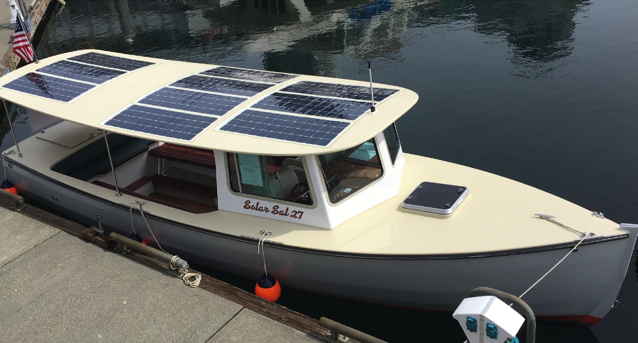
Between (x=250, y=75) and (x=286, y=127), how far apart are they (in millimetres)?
2681

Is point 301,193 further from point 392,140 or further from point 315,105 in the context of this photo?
point 392,140

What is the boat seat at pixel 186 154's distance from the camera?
11.1m

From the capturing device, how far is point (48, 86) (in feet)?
34.6

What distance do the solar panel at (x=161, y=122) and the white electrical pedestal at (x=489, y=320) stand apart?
16.1 feet

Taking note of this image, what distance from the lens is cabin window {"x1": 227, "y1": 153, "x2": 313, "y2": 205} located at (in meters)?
8.47

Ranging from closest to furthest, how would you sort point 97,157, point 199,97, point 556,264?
point 556,264 → point 199,97 → point 97,157

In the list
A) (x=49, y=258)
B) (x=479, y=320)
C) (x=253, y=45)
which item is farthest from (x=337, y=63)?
(x=479, y=320)

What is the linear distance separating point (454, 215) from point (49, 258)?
727cm

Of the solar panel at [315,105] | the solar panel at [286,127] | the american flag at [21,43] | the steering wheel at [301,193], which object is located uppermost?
the american flag at [21,43]

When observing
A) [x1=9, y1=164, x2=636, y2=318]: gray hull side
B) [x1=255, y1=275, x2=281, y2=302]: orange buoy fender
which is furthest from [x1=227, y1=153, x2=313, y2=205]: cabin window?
[x1=255, y1=275, x2=281, y2=302]: orange buoy fender

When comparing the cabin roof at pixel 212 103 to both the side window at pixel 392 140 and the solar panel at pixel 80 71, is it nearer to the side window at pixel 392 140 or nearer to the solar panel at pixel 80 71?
the solar panel at pixel 80 71

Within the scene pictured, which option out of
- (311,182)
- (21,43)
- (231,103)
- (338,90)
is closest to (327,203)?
(311,182)

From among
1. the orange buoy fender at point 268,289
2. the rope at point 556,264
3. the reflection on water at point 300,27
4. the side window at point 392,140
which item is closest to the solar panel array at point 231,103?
the side window at point 392,140

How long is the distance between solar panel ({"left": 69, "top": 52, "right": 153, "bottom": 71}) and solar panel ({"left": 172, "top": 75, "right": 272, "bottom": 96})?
5.80 ft
